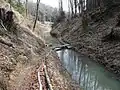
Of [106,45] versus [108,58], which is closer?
[108,58]

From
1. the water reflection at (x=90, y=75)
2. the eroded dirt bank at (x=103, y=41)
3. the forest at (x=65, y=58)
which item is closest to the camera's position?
the forest at (x=65, y=58)

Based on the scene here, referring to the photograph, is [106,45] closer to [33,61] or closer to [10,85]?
[33,61]

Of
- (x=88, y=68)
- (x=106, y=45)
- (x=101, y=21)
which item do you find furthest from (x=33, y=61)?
(x=101, y=21)

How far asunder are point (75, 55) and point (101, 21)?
335 inches

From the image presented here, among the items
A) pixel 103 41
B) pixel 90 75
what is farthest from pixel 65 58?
pixel 90 75

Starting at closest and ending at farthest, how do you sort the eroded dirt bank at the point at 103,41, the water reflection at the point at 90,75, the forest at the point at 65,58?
the forest at the point at 65,58 < the water reflection at the point at 90,75 < the eroded dirt bank at the point at 103,41

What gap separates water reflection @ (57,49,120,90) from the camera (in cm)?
1610

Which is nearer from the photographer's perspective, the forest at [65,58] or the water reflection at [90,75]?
the forest at [65,58]

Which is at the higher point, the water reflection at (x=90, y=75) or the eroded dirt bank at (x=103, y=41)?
the eroded dirt bank at (x=103, y=41)

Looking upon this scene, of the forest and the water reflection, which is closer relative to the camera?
the forest

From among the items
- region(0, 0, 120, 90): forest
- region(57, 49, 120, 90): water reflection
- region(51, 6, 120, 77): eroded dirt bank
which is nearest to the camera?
region(0, 0, 120, 90): forest

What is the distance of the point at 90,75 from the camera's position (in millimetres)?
19062

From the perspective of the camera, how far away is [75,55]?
90.7 ft

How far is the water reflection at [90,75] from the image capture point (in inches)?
634
